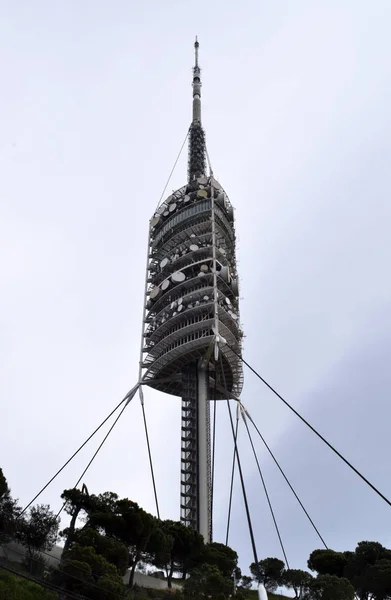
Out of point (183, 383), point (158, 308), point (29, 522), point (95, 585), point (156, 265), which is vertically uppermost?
point (156, 265)

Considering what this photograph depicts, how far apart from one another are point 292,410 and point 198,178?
170 ft

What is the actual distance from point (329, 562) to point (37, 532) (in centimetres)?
3139

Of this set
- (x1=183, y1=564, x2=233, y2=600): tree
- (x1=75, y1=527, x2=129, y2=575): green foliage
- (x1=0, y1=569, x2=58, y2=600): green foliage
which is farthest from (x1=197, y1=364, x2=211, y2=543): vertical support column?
(x1=0, y1=569, x2=58, y2=600): green foliage

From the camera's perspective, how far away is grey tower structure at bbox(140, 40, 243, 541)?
7488cm

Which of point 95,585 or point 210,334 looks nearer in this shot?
point 95,585

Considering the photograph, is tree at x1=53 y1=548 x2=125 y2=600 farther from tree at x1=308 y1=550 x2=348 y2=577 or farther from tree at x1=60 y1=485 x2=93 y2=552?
tree at x1=308 y1=550 x2=348 y2=577

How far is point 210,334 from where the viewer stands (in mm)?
76812

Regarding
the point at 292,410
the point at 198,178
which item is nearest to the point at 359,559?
the point at 292,410

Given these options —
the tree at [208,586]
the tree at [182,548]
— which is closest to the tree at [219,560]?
the tree at [182,548]

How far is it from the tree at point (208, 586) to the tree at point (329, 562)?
58.6ft

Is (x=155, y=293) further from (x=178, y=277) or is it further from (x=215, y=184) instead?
(x=215, y=184)

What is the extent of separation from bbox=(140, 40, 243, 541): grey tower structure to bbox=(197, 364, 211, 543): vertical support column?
0.11 metres

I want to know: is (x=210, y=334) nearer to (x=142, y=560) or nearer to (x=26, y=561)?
(x=142, y=560)

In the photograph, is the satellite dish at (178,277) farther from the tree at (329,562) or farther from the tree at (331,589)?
the tree at (331,589)
